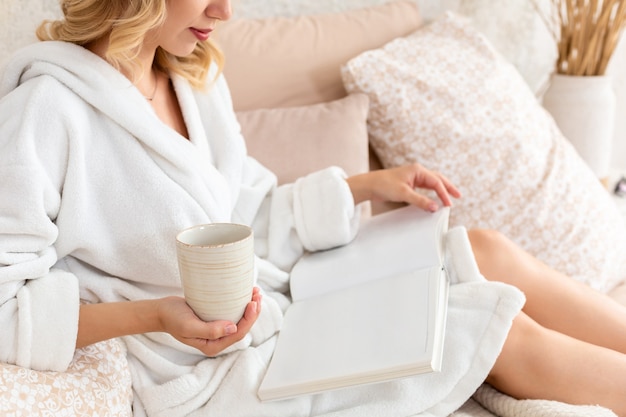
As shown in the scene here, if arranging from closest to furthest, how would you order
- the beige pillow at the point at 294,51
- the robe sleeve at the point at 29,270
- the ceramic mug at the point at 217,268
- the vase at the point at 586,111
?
the ceramic mug at the point at 217,268
the robe sleeve at the point at 29,270
the beige pillow at the point at 294,51
the vase at the point at 586,111

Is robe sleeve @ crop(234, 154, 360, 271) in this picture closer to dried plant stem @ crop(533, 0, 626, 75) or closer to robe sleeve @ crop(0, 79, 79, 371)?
robe sleeve @ crop(0, 79, 79, 371)

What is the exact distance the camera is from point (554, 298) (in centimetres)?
124

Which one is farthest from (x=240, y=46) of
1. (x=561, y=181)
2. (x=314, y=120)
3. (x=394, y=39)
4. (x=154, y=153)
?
(x=561, y=181)

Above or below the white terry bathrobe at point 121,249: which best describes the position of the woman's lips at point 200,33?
above

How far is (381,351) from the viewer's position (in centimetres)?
97

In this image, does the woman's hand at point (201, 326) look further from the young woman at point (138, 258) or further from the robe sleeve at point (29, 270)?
the robe sleeve at point (29, 270)

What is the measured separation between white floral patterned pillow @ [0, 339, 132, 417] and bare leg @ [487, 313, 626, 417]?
563 mm

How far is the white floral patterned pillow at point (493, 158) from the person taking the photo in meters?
1.61

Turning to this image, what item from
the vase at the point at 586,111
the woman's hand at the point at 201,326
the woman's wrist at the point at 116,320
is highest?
the woman's hand at the point at 201,326

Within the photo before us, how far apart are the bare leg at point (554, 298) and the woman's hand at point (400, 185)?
12cm

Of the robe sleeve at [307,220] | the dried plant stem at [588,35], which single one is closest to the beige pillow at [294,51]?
the robe sleeve at [307,220]

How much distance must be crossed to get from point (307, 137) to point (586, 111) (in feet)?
3.10

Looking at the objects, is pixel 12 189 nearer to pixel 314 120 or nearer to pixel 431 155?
pixel 314 120

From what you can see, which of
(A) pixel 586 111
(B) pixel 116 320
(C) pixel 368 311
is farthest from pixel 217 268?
(A) pixel 586 111
